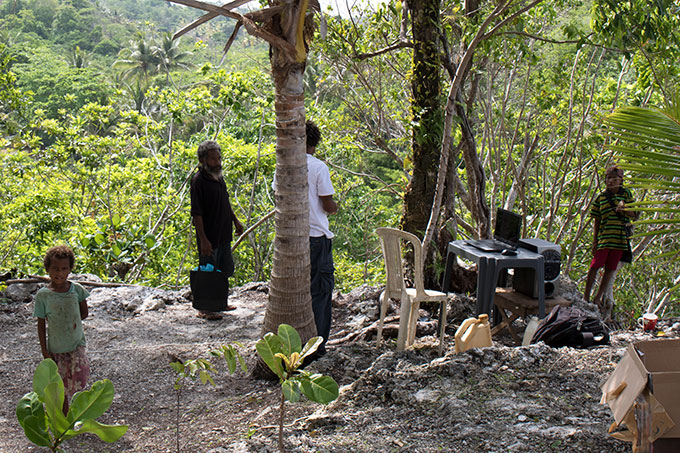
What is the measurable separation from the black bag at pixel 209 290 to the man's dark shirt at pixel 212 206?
0.34m

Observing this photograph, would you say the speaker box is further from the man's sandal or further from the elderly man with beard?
the man's sandal

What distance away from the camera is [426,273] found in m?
6.63

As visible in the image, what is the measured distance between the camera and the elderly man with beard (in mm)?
6008

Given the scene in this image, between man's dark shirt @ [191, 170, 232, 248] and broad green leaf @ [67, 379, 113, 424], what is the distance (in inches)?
142

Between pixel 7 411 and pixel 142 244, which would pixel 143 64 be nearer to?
pixel 142 244

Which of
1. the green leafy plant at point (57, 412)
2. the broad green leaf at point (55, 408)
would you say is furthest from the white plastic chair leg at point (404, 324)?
the broad green leaf at point (55, 408)

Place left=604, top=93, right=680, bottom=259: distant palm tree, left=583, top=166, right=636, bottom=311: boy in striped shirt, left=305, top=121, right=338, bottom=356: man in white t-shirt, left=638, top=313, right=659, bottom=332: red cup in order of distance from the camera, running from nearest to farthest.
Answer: left=604, top=93, right=680, bottom=259: distant palm tree < left=305, top=121, right=338, bottom=356: man in white t-shirt < left=638, top=313, right=659, bottom=332: red cup < left=583, top=166, right=636, bottom=311: boy in striped shirt

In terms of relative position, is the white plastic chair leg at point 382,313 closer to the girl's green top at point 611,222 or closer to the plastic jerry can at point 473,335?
the plastic jerry can at point 473,335

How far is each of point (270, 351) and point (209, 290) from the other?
3550 mm

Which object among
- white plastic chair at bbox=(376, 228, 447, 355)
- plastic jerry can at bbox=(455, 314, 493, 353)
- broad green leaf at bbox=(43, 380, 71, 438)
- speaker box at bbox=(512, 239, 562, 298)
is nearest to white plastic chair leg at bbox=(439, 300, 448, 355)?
white plastic chair at bbox=(376, 228, 447, 355)

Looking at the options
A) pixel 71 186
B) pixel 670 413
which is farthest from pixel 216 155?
pixel 71 186

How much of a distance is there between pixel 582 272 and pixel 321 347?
23.9 ft

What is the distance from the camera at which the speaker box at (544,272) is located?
543 centimetres

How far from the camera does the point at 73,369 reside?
12.8ft
